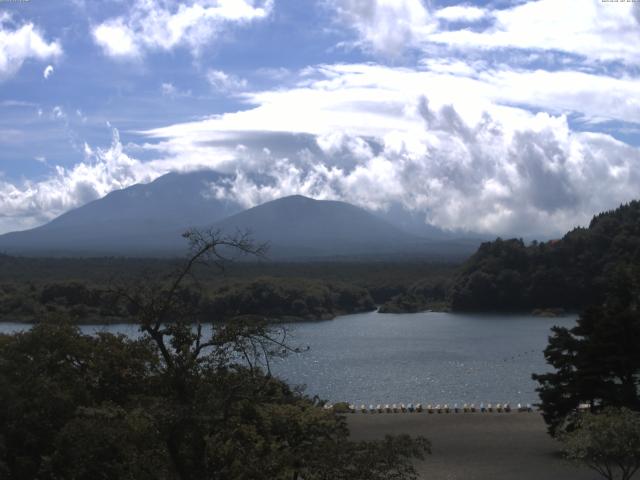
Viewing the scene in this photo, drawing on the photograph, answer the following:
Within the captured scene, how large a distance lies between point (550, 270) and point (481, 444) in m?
47.0

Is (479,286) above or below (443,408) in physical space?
above

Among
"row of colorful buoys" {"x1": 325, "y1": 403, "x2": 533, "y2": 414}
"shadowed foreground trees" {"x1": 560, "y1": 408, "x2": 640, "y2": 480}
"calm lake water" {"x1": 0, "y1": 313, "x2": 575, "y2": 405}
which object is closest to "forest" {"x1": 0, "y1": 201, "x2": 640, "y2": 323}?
"calm lake water" {"x1": 0, "y1": 313, "x2": 575, "y2": 405}

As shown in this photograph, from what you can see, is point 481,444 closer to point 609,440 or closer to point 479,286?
point 609,440

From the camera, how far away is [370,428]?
2120 cm

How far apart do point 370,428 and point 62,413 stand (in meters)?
12.6

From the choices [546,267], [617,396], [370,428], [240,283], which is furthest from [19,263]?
[617,396]

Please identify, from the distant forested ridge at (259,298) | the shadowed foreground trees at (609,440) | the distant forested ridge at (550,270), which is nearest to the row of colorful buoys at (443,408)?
the shadowed foreground trees at (609,440)

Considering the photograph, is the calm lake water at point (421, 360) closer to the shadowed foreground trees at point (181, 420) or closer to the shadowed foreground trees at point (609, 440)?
the shadowed foreground trees at point (609, 440)

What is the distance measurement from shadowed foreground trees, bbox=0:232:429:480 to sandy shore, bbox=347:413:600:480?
7558 mm

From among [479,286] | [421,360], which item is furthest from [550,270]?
[421,360]

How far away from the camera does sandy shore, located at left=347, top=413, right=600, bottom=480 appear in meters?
16.2

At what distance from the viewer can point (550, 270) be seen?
63781 mm

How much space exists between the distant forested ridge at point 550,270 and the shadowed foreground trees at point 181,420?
55.6m

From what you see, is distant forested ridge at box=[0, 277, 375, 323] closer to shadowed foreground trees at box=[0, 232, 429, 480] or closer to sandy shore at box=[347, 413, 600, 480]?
sandy shore at box=[347, 413, 600, 480]
